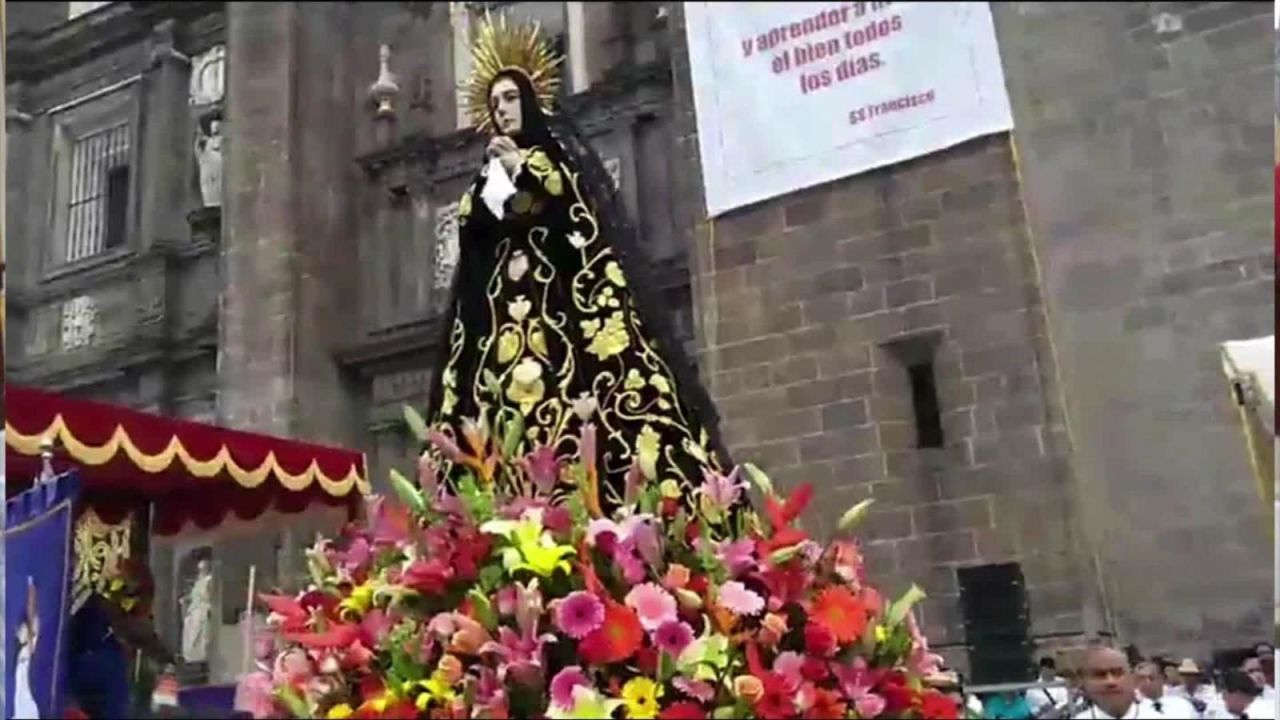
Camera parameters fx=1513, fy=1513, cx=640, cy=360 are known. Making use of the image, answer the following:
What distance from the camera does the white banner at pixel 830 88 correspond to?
663 centimetres

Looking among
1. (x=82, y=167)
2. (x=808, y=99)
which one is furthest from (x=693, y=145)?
(x=82, y=167)

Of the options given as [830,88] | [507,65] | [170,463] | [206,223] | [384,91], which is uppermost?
[384,91]

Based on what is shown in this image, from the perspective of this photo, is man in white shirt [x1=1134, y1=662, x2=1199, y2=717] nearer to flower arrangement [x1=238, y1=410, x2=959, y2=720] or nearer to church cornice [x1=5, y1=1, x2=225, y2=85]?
flower arrangement [x1=238, y1=410, x2=959, y2=720]

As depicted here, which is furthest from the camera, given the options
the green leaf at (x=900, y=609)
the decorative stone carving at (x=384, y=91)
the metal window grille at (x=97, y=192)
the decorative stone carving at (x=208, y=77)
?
the decorative stone carving at (x=384, y=91)

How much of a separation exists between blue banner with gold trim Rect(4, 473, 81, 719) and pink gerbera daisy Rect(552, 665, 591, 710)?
2985mm

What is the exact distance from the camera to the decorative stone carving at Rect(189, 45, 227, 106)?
7859 mm

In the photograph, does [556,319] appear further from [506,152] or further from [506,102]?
[506,102]

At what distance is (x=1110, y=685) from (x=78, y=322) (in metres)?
4.39

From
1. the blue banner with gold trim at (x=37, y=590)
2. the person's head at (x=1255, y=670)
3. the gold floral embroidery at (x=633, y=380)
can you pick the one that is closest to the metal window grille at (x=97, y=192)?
the blue banner with gold trim at (x=37, y=590)

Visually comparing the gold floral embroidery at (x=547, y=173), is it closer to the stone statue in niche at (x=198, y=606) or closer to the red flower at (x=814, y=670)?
the red flower at (x=814, y=670)

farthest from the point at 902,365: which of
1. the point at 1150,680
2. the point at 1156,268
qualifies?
the point at 1150,680

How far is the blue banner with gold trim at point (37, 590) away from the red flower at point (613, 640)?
9.77ft

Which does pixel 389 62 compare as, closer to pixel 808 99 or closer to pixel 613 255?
pixel 808 99

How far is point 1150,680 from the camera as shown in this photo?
5.17 m
